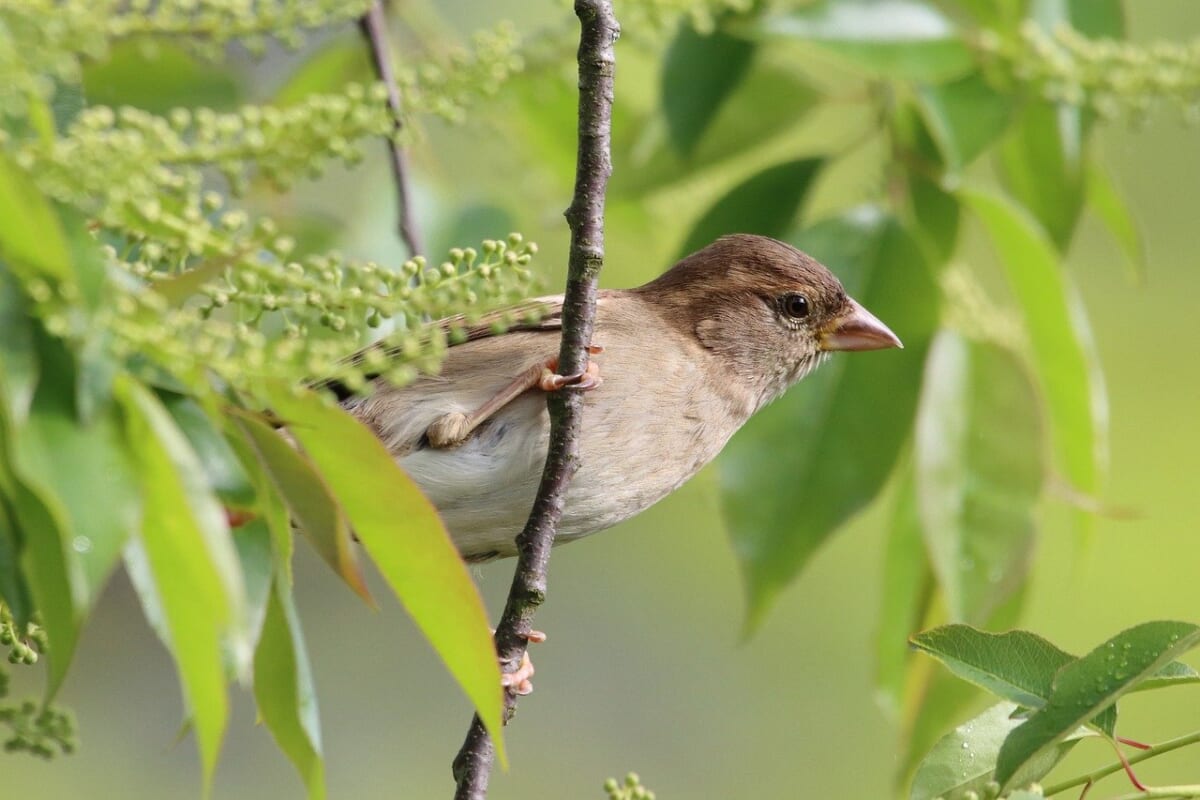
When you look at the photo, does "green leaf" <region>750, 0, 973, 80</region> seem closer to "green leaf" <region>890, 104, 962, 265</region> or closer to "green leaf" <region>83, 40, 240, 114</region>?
"green leaf" <region>890, 104, 962, 265</region>

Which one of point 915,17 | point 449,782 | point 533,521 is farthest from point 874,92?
point 449,782

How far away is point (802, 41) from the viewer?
3631 millimetres

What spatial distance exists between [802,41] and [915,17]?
366 millimetres

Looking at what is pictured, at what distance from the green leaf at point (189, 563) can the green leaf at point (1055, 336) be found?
A: 274cm

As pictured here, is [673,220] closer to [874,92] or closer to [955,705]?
[874,92]

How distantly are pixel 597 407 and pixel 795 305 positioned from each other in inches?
34.8

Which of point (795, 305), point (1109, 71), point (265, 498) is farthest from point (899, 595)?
point (265, 498)

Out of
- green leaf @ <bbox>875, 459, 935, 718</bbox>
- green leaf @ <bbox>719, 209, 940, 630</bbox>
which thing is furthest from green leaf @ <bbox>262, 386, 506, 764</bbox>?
green leaf @ <bbox>875, 459, 935, 718</bbox>

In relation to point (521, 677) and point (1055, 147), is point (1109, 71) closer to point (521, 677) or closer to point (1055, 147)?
point (1055, 147)

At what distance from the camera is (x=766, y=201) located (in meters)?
4.13

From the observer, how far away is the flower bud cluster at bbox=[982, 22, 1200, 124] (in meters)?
3.35

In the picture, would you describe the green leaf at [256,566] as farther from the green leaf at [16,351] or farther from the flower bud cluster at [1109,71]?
the flower bud cluster at [1109,71]

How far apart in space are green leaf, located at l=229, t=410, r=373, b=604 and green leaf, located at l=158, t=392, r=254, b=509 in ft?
0.11

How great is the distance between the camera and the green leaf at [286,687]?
6.38ft
